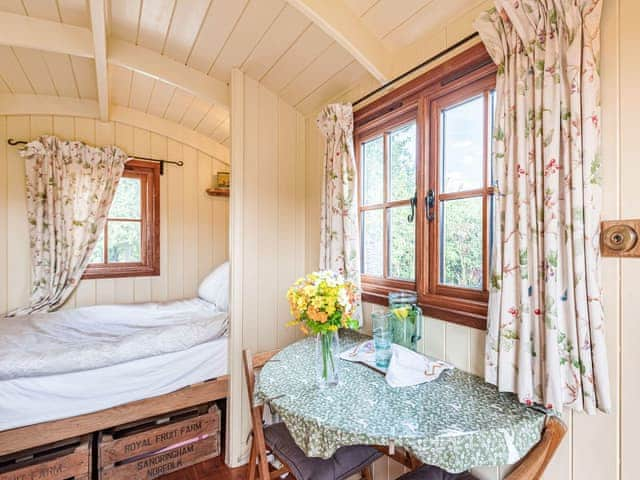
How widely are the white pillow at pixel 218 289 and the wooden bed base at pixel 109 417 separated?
0.59 metres

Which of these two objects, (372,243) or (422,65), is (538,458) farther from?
(422,65)

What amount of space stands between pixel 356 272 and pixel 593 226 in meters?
1.03

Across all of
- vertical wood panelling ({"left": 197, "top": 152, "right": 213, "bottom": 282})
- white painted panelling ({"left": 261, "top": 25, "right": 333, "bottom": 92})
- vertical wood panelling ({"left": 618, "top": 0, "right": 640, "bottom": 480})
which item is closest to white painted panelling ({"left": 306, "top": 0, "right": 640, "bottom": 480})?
vertical wood panelling ({"left": 618, "top": 0, "right": 640, "bottom": 480})

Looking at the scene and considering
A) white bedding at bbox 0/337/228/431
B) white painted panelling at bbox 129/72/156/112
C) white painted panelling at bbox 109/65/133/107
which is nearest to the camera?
white bedding at bbox 0/337/228/431

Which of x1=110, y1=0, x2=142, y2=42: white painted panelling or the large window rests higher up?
x1=110, y1=0, x2=142, y2=42: white painted panelling

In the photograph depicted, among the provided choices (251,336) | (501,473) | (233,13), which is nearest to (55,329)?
(251,336)

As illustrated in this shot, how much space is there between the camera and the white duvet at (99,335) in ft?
5.39

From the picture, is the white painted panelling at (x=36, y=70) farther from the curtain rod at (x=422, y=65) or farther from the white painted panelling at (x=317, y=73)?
the curtain rod at (x=422, y=65)

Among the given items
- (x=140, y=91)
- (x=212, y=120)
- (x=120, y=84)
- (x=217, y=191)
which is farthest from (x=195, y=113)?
(x=217, y=191)

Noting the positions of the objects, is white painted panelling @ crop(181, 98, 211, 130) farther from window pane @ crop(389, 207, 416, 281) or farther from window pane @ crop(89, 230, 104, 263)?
window pane @ crop(389, 207, 416, 281)

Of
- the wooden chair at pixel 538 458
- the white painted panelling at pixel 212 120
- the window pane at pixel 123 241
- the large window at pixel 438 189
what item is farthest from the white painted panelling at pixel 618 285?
the window pane at pixel 123 241

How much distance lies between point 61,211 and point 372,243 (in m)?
2.48

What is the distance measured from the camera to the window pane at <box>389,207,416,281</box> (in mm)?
1619

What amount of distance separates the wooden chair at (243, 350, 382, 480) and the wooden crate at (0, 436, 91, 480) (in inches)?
37.8
